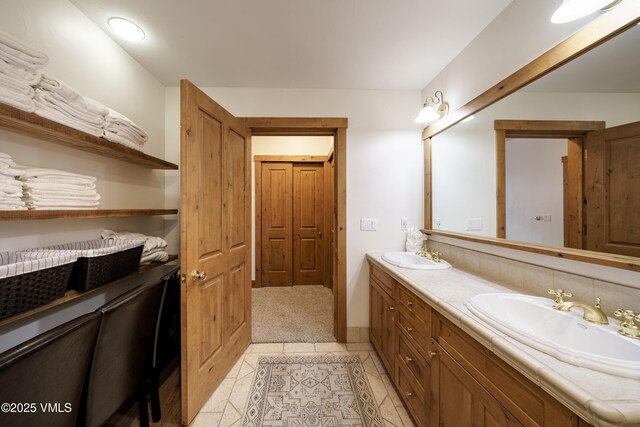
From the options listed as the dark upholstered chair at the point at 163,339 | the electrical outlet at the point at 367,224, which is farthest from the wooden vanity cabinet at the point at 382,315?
the dark upholstered chair at the point at 163,339

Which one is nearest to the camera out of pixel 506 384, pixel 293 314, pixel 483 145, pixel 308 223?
pixel 506 384

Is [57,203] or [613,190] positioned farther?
[57,203]

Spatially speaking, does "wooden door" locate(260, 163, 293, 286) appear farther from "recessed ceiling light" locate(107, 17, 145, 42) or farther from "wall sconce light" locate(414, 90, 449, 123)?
"wall sconce light" locate(414, 90, 449, 123)

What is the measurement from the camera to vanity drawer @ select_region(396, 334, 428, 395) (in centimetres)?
116

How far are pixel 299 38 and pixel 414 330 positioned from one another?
2076 mm

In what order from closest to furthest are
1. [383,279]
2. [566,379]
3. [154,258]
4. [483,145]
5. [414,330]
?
[566,379]
[414,330]
[483,145]
[154,258]
[383,279]

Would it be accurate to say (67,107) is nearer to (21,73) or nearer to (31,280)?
(21,73)

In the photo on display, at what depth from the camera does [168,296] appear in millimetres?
1338

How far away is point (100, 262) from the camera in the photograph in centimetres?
112

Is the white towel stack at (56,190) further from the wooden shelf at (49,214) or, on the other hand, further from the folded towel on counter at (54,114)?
the folded towel on counter at (54,114)

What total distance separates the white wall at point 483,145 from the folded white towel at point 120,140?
2384 millimetres

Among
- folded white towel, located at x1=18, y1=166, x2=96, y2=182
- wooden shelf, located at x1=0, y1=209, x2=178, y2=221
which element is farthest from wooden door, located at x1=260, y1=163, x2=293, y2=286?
folded white towel, located at x1=18, y1=166, x2=96, y2=182

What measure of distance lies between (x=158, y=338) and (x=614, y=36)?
2.64 m

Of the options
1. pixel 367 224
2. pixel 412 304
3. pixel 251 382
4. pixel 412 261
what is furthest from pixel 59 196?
pixel 412 261
